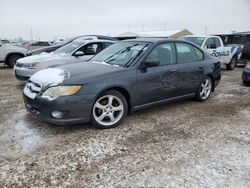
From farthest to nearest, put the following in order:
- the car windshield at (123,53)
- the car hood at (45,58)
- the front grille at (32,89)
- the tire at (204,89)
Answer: the car hood at (45,58) → the tire at (204,89) → the car windshield at (123,53) → the front grille at (32,89)

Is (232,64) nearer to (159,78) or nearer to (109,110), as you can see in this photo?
(159,78)

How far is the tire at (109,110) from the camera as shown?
12.9 feet

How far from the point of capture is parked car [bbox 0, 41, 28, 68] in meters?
11.7

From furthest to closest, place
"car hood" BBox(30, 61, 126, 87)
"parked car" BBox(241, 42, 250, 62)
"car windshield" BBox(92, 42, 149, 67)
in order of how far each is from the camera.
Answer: "parked car" BBox(241, 42, 250, 62) → "car windshield" BBox(92, 42, 149, 67) → "car hood" BBox(30, 61, 126, 87)

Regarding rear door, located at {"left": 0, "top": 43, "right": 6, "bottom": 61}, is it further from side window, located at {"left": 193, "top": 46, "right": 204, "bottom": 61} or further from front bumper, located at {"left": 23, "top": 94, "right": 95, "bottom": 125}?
side window, located at {"left": 193, "top": 46, "right": 204, "bottom": 61}

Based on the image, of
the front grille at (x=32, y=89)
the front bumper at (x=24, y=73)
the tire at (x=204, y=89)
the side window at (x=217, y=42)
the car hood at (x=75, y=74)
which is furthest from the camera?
the side window at (x=217, y=42)

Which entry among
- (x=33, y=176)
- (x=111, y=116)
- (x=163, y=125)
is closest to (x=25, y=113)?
(x=111, y=116)

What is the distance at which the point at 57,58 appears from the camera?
7188 millimetres

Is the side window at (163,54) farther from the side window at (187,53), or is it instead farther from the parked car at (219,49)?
the parked car at (219,49)

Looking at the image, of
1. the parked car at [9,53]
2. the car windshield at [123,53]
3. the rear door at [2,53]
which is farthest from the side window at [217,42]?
the rear door at [2,53]

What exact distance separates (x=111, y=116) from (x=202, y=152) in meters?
1.53

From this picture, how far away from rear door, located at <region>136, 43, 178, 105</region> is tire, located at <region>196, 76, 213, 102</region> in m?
1.02

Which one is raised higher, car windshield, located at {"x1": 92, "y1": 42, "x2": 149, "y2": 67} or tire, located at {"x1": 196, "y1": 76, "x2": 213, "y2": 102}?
car windshield, located at {"x1": 92, "y1": 42, "x2": 149, "y2": 67}

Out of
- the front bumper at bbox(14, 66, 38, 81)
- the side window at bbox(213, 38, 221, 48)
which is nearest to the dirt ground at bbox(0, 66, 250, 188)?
the front bumper at bbox(14, 66, 38, 81)
